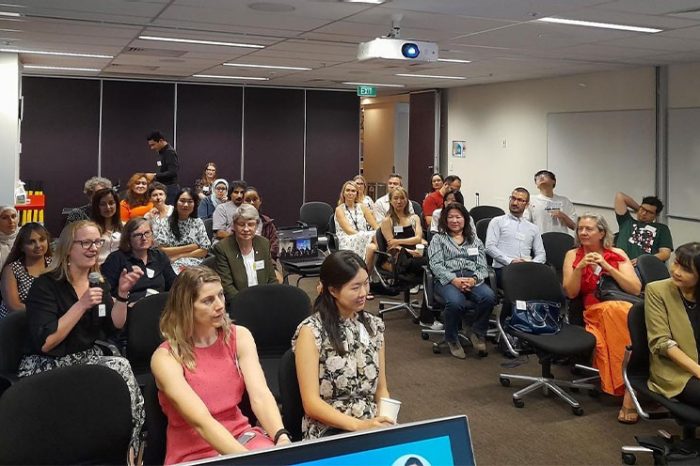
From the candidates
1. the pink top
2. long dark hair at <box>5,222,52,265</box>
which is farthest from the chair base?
long dark hair at <box>5,222,52,265</box>

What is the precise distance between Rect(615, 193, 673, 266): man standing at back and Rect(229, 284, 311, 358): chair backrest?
3.64 m

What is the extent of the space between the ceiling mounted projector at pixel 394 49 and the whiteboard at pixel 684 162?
3941 mm

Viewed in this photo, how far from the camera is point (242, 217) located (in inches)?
190

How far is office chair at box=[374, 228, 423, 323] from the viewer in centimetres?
668

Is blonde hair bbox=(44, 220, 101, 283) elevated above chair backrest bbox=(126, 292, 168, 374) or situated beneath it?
elevated above

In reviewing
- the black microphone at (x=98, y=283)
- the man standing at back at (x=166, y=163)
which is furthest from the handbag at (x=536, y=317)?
the man standing at back at (x=166, y=163)

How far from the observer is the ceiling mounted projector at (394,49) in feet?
18.7

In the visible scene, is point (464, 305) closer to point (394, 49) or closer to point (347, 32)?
point (394, 49)

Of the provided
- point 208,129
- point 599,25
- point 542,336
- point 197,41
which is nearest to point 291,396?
point 542,336

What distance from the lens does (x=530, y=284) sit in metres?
4.90

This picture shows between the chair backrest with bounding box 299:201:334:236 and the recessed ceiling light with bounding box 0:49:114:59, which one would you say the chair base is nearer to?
the chair backrest with bounding box 299:201:334:236

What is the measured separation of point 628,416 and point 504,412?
2.58ft

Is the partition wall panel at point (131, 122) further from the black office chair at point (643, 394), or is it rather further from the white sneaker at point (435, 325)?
the black office chair at point (643, 394)

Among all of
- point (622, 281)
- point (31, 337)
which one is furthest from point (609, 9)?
point (31, 337)
